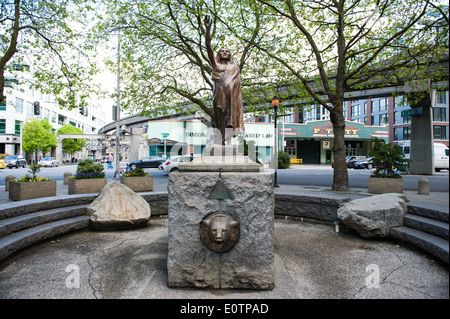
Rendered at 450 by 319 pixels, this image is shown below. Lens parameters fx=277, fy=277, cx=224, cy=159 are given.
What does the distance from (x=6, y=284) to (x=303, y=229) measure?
17.0ft

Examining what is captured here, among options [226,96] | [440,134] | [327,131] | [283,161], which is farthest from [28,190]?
[440,134]

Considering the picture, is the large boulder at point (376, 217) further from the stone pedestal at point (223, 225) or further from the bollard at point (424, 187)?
the bollard at point (424, 187)

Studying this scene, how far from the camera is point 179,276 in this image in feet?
11.3

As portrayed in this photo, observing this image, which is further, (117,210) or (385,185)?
(385,185)

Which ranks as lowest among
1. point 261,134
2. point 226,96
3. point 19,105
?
point 226,96

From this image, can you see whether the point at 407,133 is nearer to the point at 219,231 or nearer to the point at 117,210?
the point at 117,210

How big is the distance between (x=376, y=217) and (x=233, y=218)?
122 inches

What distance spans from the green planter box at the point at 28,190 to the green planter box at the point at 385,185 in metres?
10.4

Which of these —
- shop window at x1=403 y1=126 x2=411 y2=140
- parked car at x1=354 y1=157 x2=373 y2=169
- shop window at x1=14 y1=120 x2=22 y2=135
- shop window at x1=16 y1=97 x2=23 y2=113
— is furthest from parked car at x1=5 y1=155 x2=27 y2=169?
shop window at x1=403 y1=126 x2=411 y2=140

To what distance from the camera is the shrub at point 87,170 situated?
30.8 ft

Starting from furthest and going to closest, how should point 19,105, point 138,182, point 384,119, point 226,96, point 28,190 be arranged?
point 384,119, point 19,105, point 138,182, point 28,190, point 226,96

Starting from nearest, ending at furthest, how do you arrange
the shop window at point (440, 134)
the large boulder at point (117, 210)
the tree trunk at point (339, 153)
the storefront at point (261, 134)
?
the large boulder at point (117, 210) → the tree trunk at point (339, 153) → the storefront at point (261, 134) → the shop window at point (440, 134)

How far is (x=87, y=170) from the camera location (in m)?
9.56

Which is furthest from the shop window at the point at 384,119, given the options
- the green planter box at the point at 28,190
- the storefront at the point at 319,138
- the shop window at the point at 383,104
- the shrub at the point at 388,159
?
the green planter box at the point at 28,190
